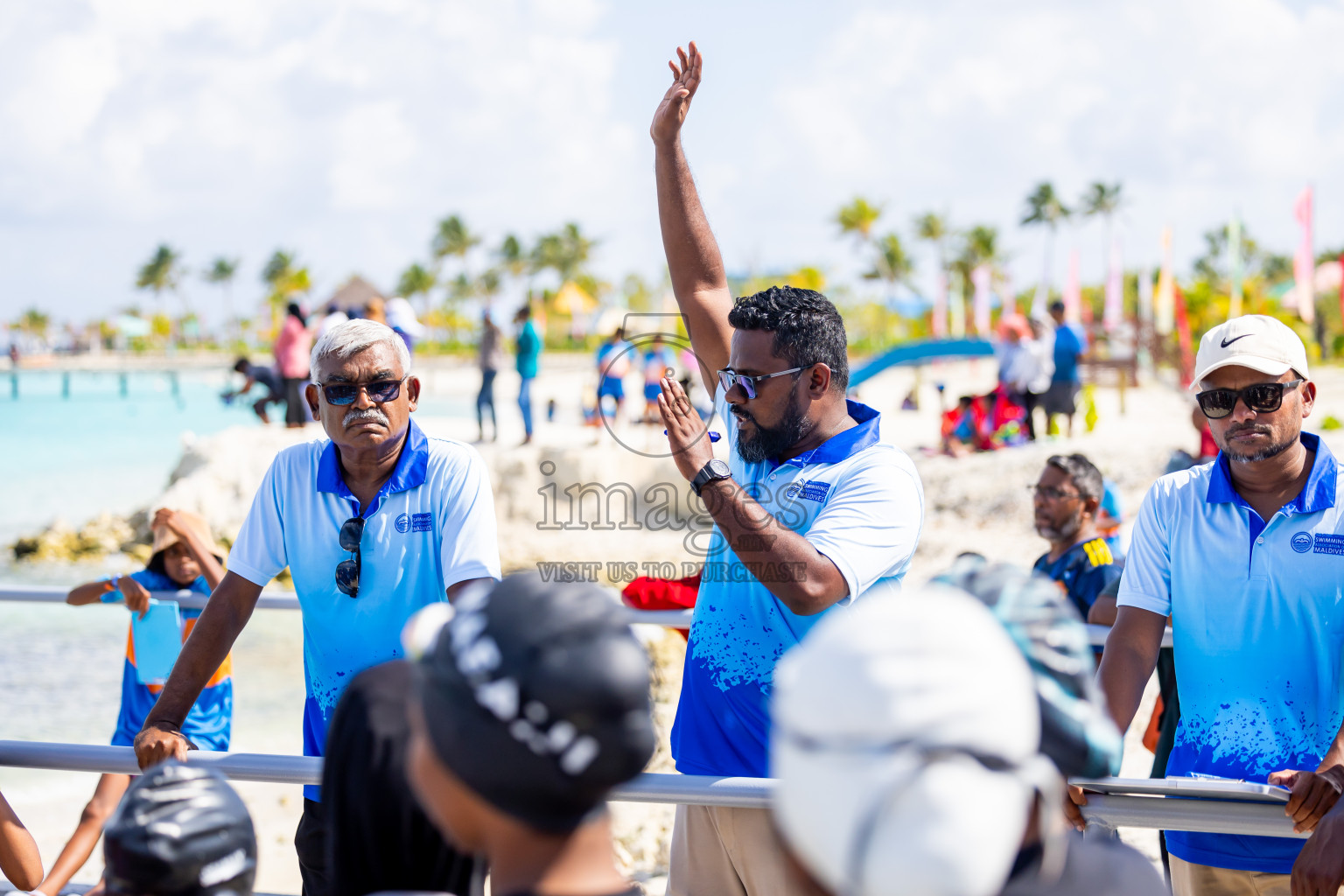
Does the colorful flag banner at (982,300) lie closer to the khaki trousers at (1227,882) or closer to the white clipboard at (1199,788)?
the khaki trousers at (1227,882)

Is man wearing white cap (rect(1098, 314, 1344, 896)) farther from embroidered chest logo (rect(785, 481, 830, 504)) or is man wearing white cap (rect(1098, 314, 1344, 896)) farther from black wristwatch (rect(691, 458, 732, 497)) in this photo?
black wristwatch (rect(691, 458, 732, 497))

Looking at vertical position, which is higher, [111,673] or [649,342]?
[649,342]

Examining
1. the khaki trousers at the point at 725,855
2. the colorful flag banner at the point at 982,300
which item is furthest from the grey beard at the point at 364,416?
the colorful flag banner at the point at 982,300

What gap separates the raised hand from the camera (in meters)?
3.37

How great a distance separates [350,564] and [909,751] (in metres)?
2.00

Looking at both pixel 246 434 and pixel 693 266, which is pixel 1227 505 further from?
pixel 246 434

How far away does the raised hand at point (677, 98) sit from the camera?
11.1 feet

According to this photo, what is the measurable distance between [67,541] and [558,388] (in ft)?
86.9

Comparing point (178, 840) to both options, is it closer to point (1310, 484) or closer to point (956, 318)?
point (1310, 484)

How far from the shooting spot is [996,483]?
46.6 ft

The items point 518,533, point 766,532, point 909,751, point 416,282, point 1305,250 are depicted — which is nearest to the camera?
point 909,751

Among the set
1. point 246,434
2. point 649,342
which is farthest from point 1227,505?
point 246,434

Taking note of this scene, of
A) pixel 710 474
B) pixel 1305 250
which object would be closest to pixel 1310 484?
pixel 710 474

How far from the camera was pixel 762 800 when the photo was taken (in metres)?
2.30
